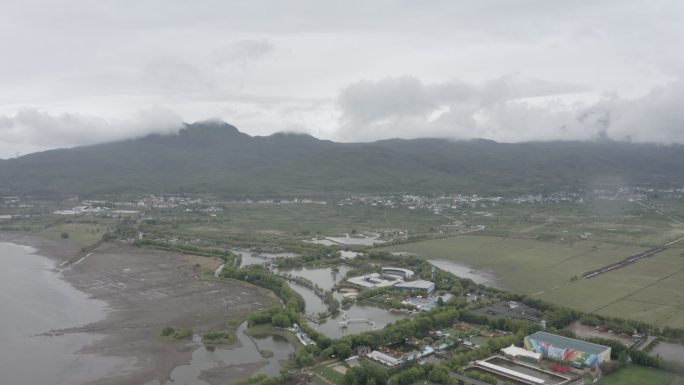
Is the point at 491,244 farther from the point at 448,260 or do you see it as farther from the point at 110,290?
the point at 110,290

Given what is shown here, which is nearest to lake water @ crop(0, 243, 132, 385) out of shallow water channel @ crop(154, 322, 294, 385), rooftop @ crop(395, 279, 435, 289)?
shallow water channel @ crop(154, 322, 294, 385)

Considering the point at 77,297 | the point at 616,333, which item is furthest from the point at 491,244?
the point at 77,297

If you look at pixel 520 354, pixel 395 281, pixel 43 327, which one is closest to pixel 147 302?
pixel 43 327

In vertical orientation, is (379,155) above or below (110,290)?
above

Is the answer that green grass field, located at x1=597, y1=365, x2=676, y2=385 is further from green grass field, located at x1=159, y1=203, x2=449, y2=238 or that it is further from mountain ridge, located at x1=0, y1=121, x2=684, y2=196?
mountain ridge, located at x1=0, y1=121, x2=684, y2=196

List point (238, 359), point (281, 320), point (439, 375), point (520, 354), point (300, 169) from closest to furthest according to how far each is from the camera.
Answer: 1. point (439, 375)
2. point (520, 354)
3. point (238, 359)
4. point (281, 320)
5. point (300, 169)

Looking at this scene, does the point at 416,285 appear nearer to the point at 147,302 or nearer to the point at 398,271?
the point at 398,271

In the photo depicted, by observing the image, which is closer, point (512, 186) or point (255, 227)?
point (255, 227)
